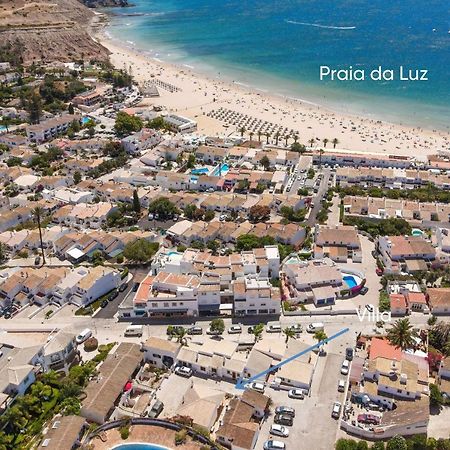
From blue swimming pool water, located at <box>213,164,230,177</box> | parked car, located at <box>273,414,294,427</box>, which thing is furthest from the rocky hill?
parked car, located at <box>273,414,294,427</box>

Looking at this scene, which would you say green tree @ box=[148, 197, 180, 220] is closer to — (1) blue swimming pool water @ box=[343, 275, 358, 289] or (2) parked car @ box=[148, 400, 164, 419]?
(1) blue swimming pool water @ box=[343, 275, 358, 289]

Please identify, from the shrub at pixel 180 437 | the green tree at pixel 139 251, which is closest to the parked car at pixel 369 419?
the shrub at pixel 180 437

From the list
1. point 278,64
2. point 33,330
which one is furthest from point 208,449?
point 278,64

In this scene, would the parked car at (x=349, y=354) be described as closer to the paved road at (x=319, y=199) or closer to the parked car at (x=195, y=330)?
the parked car at (x=195, y=330)

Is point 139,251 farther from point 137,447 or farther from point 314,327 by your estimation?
point 137,447

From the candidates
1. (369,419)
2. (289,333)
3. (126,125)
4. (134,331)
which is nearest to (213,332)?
(289,333)
